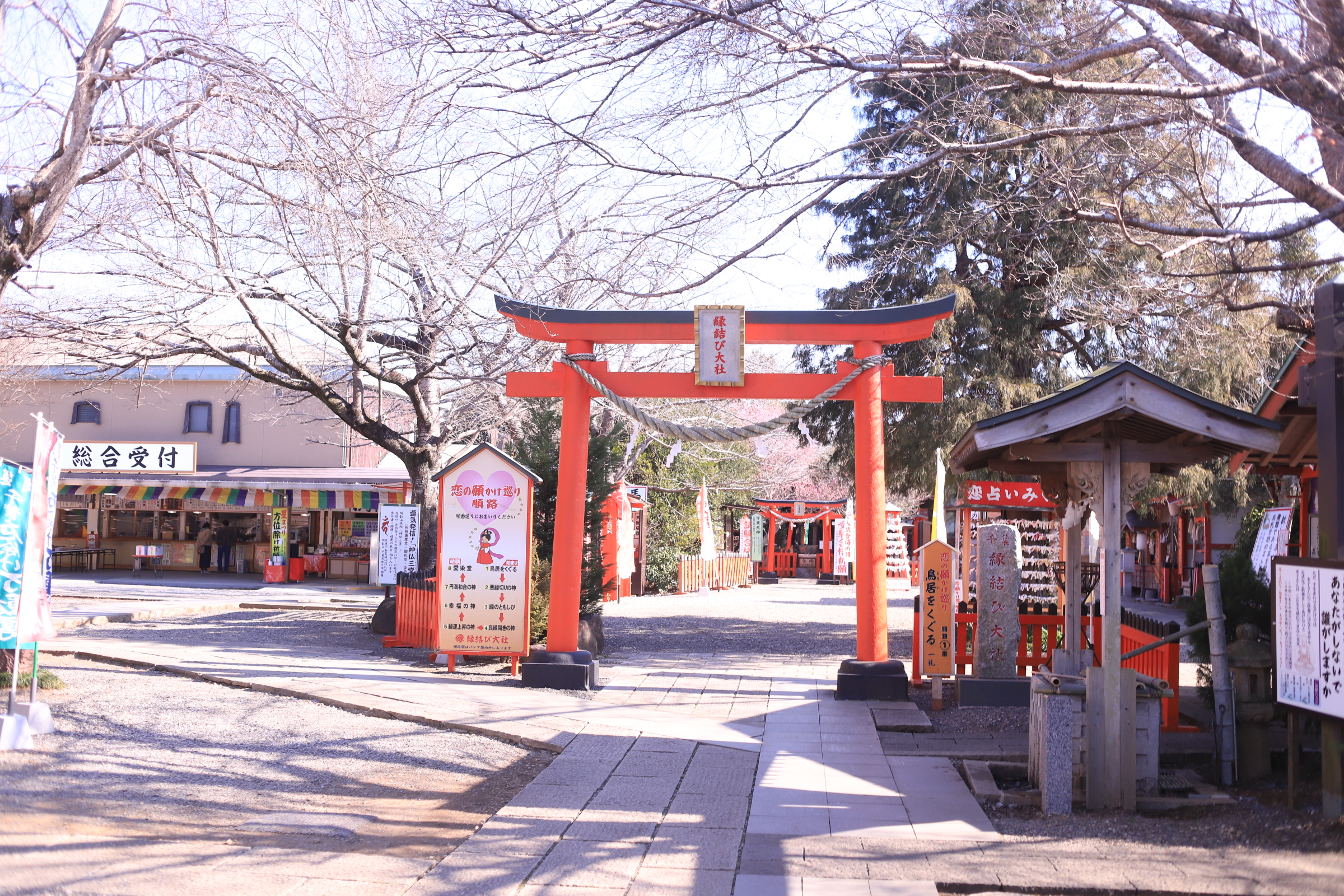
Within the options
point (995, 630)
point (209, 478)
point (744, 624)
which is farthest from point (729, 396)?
point (209, 478)

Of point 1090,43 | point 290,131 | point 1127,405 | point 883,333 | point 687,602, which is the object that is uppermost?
point 1090,43

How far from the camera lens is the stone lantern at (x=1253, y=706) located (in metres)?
6.88

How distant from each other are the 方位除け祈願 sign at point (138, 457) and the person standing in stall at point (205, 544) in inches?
197

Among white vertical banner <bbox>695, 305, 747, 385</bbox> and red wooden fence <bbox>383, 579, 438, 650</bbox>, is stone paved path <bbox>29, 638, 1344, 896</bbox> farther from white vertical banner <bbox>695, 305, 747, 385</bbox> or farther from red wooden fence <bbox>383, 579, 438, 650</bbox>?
red wooden fence <bbox>383, 579, 438, 650</bbox>

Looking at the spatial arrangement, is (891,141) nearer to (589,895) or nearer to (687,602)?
(589,895)

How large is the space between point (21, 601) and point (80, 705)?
1694mm

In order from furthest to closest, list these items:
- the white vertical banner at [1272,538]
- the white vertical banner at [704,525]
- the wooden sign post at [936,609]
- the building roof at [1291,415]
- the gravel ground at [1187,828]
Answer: the white vertical banner at [704,525], the wooden sign post at [936,609], the white vertical banner at [1272,538], the building roof at [1291,415], the gravel ground at [1187,828]

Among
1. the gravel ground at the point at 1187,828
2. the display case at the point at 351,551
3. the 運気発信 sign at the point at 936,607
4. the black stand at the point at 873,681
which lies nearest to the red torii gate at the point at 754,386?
the black stand at the point at 873,681

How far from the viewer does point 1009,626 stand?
10.0m

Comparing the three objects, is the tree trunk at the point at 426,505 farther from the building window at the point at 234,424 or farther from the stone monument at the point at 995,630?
the building window at the point at 234,424

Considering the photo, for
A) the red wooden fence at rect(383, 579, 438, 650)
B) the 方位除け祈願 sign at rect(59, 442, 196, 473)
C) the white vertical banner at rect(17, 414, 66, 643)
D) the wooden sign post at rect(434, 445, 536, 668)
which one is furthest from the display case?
the white vertical banner at rect(17, 414, 66, 643)

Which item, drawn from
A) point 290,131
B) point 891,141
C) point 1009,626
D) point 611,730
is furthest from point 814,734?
point 290,131

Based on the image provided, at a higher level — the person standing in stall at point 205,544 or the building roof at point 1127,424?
the building roof at point 1127,424

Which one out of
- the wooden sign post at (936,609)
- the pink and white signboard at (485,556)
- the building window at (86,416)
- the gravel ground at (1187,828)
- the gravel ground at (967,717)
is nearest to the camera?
the gravel ground at (1187,828)
